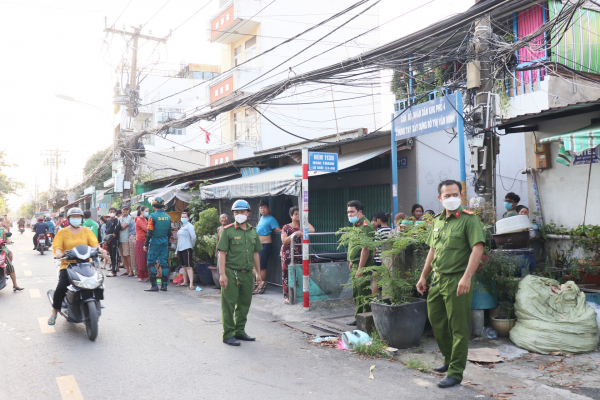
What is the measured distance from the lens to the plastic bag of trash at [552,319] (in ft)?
18.3

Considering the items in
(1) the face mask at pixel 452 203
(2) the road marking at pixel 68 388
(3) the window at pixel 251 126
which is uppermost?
(3) the window at pixel 251 126

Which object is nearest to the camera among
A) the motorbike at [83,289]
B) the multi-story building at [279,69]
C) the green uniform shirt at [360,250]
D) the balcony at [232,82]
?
the motorbike at [83,289]

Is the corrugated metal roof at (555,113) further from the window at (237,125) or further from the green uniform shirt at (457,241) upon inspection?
the window at (237,125)

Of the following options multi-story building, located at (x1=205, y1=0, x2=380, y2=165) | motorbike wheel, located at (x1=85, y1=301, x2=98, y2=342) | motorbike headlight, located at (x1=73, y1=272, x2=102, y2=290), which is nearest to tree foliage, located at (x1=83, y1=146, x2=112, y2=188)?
multi-story building, located at (x1=205, y1=0, x2=380, y2=165)

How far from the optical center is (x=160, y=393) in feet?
14.5

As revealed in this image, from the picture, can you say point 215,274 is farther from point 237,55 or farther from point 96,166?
point 96,166

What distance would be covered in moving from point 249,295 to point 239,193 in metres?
4.96

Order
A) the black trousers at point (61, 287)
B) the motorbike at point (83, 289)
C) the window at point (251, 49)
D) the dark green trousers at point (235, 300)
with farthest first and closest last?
the window at point (251, 49) → the black trousers at point (61, 287) → the motorbike at point (83, 289) → the dark green trousers at point (235, 300)

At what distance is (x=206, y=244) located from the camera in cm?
1145

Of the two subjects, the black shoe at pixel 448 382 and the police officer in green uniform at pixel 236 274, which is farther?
the police officer in green uniform at pixel 236 274

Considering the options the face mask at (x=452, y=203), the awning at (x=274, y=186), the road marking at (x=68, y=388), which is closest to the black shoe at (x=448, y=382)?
the face mask at (x=452, y=203)

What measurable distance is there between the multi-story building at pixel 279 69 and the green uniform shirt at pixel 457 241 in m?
19.1

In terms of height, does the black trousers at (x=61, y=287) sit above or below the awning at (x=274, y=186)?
below

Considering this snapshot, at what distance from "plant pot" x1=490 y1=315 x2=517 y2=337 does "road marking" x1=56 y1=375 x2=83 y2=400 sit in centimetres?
488
